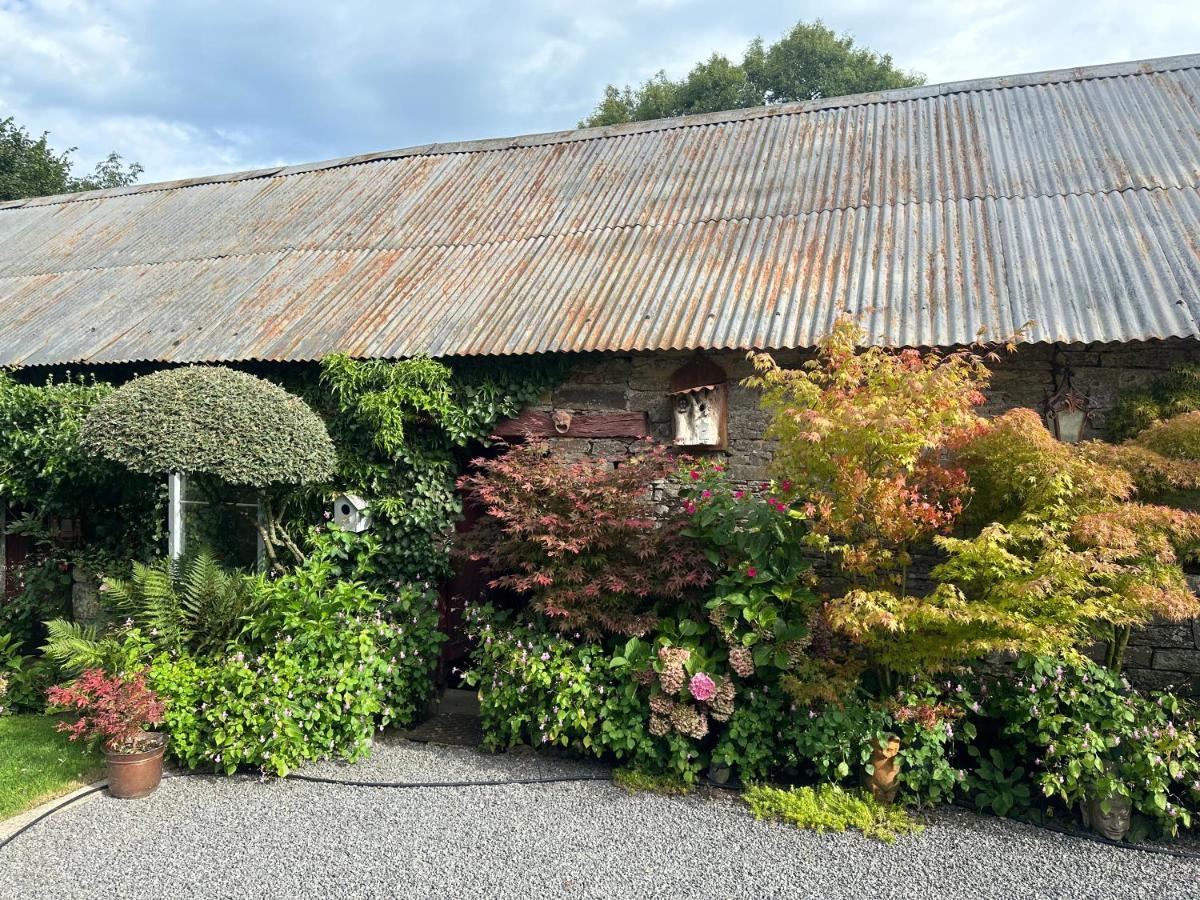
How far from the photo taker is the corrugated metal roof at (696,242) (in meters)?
6.38

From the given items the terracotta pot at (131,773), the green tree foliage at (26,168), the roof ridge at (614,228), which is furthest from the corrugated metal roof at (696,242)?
the green tree foliage at (26,168)

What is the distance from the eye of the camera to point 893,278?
6.65m

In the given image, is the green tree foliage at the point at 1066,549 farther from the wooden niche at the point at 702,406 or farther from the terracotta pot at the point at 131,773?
the terracotta pot at the point at 131,773

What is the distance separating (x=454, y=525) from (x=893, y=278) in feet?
14.3

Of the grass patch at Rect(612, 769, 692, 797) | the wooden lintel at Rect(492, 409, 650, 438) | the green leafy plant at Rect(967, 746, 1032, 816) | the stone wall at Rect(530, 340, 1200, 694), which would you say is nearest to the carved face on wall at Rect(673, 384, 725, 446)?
the stone wall at Rect(530, 340, 1200, 694)

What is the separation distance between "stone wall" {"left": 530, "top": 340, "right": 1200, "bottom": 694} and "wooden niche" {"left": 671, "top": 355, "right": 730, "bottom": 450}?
93mm

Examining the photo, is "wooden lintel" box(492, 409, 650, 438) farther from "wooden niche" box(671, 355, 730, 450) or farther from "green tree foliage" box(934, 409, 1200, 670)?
"green tree foliage" box(934, 409, 1200, 670)

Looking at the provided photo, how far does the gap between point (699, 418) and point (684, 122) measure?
595 centimetres

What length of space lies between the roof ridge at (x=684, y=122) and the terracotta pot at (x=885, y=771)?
8145mm

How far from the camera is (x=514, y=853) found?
420cm

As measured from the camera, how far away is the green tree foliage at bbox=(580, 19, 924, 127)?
23922 mm

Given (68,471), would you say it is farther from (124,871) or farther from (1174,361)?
(1174,361)

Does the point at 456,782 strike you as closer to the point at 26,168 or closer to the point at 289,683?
the point at 289,683

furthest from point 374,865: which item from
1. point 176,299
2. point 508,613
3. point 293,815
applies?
Result: point 176,299
